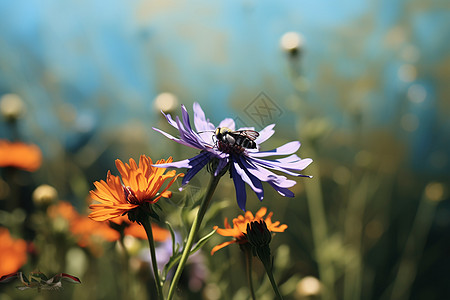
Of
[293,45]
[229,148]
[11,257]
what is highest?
[293,45]

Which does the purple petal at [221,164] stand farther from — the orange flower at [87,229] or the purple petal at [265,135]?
the orange flower at [87,229]

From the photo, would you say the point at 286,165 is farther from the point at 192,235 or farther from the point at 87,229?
the point at 87,229

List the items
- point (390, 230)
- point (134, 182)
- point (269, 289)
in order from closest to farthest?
point (134, 182) → point (269, 289) → point (390, 230)

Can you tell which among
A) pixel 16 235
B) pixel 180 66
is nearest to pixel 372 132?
pixel 180 66

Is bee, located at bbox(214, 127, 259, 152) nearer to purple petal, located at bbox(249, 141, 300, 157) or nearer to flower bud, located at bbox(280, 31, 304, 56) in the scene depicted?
purple petal, located at bbox(249, 141, 300, 157)

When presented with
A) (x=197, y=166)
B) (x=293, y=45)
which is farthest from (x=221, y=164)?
(x=293, y=45)

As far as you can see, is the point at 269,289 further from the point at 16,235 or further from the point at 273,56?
the point at 273,56
